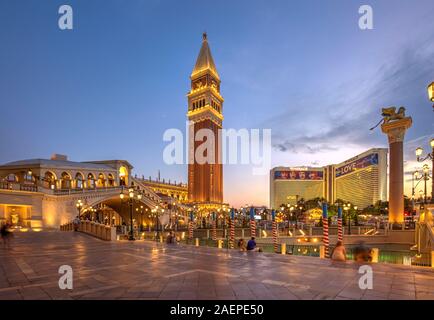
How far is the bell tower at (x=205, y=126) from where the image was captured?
10531cm

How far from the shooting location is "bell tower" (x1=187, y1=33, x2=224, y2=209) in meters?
105

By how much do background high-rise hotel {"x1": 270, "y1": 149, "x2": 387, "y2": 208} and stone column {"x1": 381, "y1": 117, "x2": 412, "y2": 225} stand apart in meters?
75.6

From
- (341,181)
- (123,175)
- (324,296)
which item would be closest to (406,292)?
(324,296)

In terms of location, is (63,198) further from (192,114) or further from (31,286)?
(192,114)

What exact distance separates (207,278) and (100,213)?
7450 centimetres

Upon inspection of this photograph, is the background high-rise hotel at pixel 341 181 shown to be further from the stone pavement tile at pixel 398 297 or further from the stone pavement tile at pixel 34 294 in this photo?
the stone pavement tile at pixel 34 294

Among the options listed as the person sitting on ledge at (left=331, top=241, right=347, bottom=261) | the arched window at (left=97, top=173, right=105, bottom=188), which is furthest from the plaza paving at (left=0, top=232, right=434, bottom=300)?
the arched window at (left=97, top=173, right=105, bottom=188)

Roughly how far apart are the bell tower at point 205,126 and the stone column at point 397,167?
67.7 metres

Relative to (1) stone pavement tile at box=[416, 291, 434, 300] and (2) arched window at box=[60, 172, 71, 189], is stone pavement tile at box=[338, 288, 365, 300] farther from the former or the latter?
(2) arched window at box=[60, 172, 71, 189]

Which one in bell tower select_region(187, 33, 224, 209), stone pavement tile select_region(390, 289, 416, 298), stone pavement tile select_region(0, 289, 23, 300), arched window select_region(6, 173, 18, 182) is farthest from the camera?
bell tower select_region(187, 33, 224, 209)

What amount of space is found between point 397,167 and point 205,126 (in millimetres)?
77076

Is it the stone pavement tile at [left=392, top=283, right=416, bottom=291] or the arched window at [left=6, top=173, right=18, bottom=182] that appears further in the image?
the arched window at [left=6, top=173, right=18, bottom=182]
